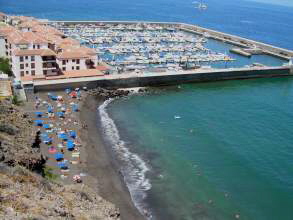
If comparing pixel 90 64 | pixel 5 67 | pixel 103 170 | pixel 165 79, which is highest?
pixel 90 64

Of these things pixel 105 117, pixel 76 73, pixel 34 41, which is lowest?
pixel 105 117

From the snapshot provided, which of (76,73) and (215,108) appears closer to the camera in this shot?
(215,108)

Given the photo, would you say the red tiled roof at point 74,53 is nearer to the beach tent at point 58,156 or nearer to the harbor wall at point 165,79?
the harbor wall at point 165,79

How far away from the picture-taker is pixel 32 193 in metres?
26.7

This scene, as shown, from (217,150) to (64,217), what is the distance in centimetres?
2841

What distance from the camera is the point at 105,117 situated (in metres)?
56.5

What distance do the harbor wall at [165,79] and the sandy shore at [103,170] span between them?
12609mm

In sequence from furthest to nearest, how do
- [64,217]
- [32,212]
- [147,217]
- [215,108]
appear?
[215,108]
[147,217]
[64,217]
[32,212]

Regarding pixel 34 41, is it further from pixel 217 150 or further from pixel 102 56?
pixel 217 150

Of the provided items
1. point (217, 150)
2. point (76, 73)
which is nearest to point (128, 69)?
point (76, 73)

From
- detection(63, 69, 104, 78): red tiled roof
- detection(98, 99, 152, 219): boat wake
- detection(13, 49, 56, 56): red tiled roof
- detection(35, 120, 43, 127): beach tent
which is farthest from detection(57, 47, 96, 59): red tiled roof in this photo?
detection(35, 120, 43, 127): beach tent

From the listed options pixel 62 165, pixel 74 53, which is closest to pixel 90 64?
pixel 74 53

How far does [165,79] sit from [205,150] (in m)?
31.2

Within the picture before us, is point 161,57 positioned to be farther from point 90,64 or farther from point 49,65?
point 49,65
